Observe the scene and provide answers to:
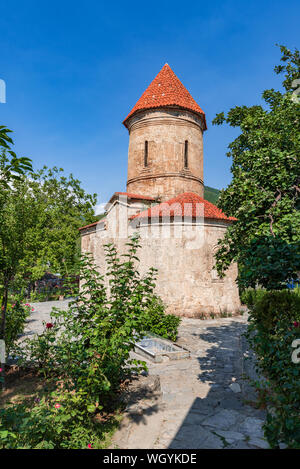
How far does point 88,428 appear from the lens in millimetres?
3867

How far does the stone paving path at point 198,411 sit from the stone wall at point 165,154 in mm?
10806

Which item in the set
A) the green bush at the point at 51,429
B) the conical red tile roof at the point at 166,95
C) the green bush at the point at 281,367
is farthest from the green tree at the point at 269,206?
the conical red tile roof at the point at 166,95

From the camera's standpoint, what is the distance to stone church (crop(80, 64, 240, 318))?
12.6m

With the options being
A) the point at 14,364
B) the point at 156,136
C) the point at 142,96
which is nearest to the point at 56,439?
the point at 14,364

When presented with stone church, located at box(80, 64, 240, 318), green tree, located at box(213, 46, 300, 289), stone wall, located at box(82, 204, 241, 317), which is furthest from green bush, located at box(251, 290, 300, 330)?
stone wall, located at box(82, 204, 241, 317)

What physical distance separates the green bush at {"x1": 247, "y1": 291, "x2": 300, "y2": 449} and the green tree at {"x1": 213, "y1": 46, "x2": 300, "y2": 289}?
0.75m

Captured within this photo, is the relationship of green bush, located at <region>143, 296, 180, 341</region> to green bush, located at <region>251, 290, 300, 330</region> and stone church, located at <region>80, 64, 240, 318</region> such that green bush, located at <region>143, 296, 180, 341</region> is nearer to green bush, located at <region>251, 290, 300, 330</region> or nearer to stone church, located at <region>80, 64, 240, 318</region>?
stone church, located at <region>80, 64, 240, 318</region>

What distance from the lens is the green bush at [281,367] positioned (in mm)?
2727

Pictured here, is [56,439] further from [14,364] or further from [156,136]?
[156,136]

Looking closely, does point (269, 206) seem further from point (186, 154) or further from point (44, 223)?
point (44, 223)

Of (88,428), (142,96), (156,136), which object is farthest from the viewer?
(142,96)

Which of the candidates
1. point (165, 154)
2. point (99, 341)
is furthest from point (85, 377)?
point (165, 154)

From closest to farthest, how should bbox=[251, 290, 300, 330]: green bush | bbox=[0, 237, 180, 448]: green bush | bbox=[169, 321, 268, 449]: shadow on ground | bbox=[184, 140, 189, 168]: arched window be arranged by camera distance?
bbox=[0, 237, 180, 448]: green bush
bbox=[169, 321, 268, 449]: shadow on ground
bbox=[251, 290, 300, 330]: green bush
bbox=[184, 140, 189, 168]: arched window

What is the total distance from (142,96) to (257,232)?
16.5 m
